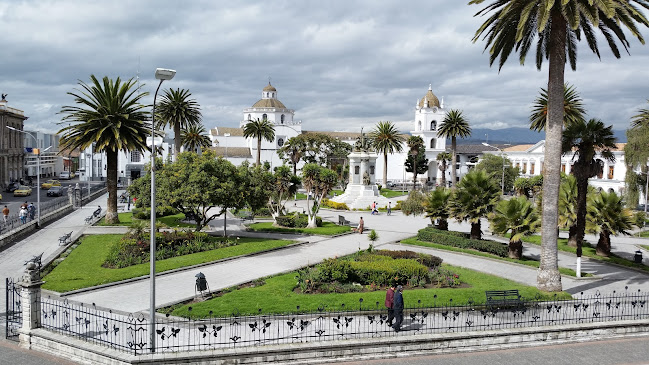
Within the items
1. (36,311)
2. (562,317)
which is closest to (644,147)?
(562,317)

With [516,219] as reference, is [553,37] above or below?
above

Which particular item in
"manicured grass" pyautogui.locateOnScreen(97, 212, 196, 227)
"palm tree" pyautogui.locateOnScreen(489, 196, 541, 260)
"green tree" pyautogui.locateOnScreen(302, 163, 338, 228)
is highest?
"green tree" pyautogui.locateOnScreen(302, 163, 338, 228)

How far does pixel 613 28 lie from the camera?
18.3m

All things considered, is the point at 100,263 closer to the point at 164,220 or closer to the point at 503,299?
the point at 164,220

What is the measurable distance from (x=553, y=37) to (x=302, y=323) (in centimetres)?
1421

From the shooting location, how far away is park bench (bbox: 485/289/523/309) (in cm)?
1638

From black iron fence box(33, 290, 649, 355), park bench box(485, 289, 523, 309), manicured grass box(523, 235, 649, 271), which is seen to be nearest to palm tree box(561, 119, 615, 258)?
manicured grass box(523, 235, 649, 271)

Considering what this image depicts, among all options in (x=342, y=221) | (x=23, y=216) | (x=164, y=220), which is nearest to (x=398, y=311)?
(x=342, y=221)

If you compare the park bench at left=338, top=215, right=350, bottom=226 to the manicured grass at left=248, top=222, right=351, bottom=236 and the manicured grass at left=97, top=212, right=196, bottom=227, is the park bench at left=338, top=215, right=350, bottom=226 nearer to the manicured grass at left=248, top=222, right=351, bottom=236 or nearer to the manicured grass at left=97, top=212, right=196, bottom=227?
the manicured grass at left=248, top=222, right=351, bottom=236

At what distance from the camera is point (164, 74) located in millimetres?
11484

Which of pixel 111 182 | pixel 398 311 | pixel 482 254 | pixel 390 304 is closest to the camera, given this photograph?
pixel 398 311

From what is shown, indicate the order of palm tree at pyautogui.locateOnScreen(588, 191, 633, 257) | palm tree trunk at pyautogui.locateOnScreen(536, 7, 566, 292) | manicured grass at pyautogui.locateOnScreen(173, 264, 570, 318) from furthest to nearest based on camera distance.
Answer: palm tree at pyautogui.locateOnScreen(588, 191, 633, 257)
palm tree trunk at pyautogui.locateOnScreen(536, 7, 566, 292)
manicured grass at pyautogui.locateOnScreen(173, 264, 570, 318)

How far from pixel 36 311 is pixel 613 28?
872 inches

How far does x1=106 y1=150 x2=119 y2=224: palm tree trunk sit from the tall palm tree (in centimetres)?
2542
